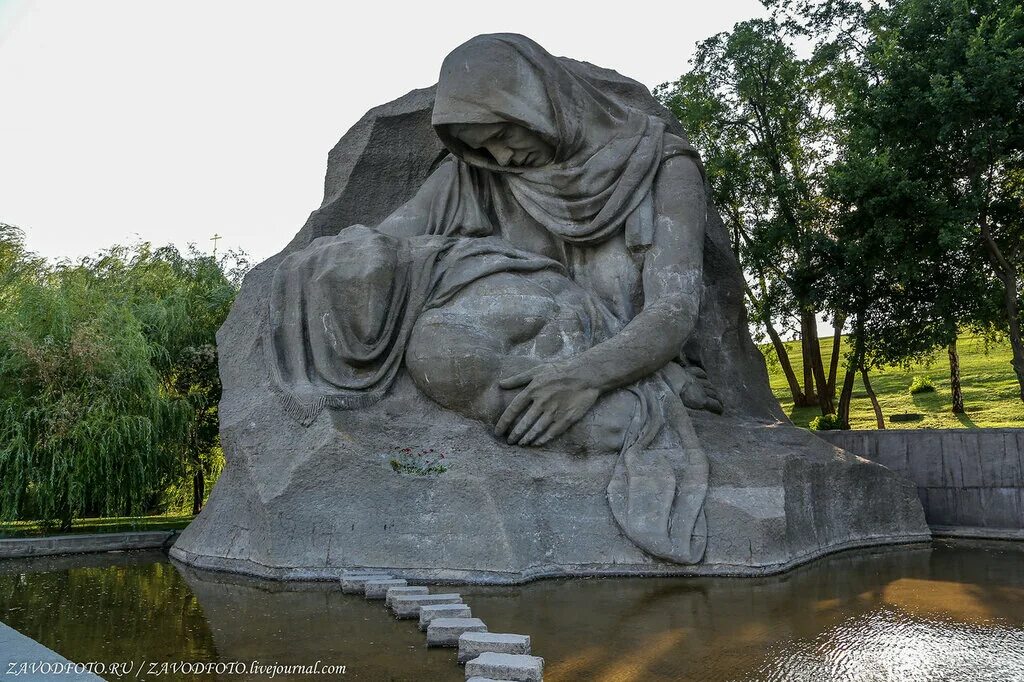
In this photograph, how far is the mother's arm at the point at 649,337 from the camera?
620 centimetres

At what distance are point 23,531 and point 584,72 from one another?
6356 millimetres

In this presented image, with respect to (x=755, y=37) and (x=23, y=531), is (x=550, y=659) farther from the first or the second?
(x=755, y=37)

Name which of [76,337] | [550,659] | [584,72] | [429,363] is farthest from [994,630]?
[76,337]

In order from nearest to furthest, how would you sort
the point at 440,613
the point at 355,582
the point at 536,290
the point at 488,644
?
the point at 488,644 < the point at 440,613 < the point at 355,582 < the point at 536,290

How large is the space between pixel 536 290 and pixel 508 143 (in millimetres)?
1273

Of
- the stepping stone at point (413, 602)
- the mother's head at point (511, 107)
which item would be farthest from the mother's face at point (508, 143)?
the stepping stone at point (413, 602)

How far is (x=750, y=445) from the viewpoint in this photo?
21.5 feet

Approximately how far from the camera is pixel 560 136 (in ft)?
23.5

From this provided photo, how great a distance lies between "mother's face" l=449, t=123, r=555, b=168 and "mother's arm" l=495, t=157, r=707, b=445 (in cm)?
93

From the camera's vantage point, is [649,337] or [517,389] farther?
[649,337]

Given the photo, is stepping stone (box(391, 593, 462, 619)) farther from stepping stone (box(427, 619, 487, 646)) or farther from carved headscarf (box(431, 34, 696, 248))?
carved headscarf (box(431, 34, 696, 248))

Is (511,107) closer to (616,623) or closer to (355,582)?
(355,582)

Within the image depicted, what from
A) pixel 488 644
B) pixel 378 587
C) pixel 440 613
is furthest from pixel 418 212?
pixel 488 644

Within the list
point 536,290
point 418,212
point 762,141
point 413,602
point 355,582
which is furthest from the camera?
point 762,141
